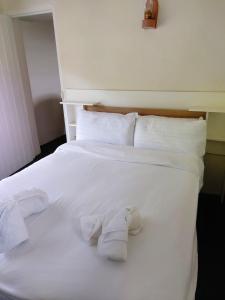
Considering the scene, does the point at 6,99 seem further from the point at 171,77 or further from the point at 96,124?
the point at 171,77

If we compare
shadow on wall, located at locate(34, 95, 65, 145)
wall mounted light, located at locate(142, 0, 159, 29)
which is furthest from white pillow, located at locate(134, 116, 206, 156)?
shadow on wall, located at locate(34, 95, 65, 145)

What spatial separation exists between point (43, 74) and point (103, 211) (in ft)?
10.7

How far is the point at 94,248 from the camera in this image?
3.47 ft

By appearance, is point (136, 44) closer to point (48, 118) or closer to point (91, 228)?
point (91, 228)

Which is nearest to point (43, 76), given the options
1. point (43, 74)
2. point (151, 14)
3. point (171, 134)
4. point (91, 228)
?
point (43, 74)

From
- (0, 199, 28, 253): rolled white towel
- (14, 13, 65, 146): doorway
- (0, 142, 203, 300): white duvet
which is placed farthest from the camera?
(14, 13, 65, 146): doorway

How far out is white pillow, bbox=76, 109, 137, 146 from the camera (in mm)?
2188

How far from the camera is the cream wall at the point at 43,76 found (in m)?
3.56

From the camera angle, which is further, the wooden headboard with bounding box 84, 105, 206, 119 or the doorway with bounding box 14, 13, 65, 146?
the doorway with bounding box 14, 13, 65, 146

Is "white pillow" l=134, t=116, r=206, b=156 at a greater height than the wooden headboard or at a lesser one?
lesser

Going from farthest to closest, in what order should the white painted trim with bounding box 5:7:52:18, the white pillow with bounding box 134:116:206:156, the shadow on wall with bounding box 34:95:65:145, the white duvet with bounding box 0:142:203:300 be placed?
the shadow on wall with bounding box 34:95:65:145 < the white painted trim with bounding box 5:7:52:18 < the white pillow with bounding box 134:116:206:156 < the white duvet with bounding box 0:142:203:300

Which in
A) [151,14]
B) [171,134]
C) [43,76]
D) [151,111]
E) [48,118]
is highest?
[151,14]

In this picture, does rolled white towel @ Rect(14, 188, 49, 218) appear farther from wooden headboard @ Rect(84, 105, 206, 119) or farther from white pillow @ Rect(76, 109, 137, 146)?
wooden headboard @ Rect(84, 105, 206, 119)

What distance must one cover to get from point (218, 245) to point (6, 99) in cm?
287
